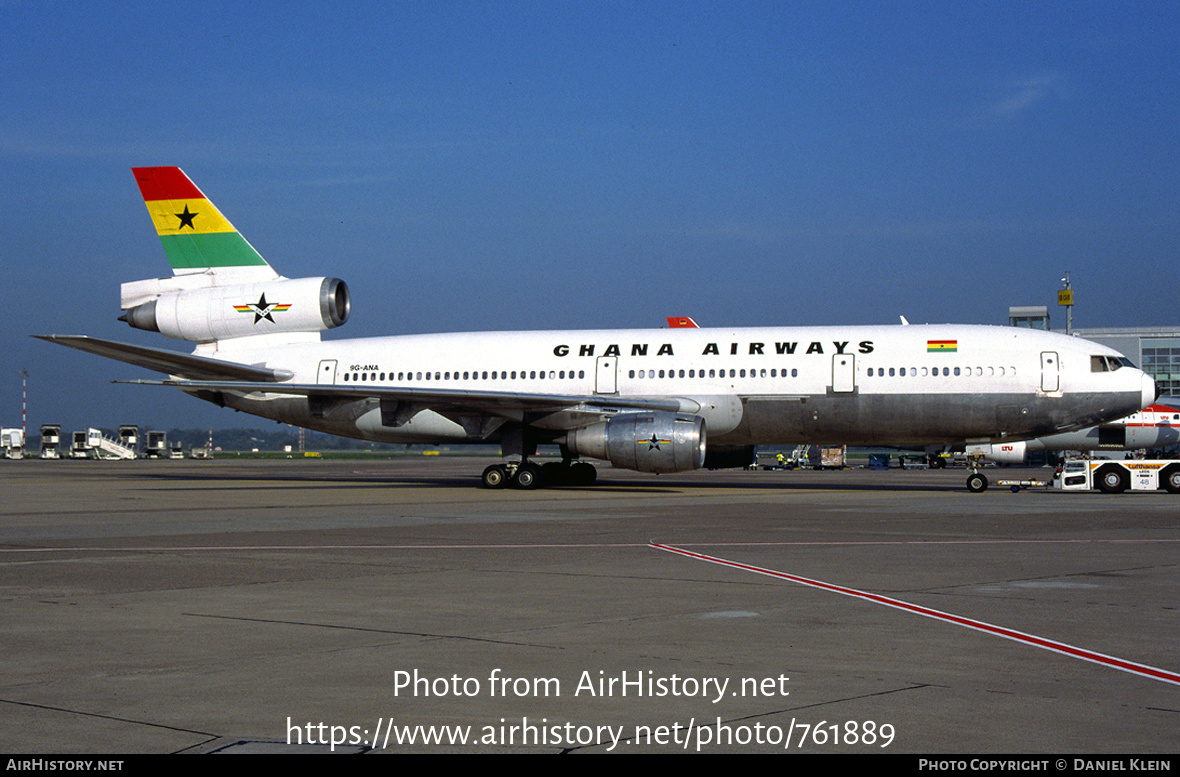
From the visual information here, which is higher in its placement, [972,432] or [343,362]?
[343,362]

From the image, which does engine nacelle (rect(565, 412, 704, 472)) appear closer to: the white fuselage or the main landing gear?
the white fuselage

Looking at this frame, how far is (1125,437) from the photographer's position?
40.8 metres

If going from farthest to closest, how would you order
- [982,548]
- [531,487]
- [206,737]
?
[531,487] < [982,548] < [206,737]

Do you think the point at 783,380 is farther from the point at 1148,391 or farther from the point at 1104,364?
the point at 1148,391

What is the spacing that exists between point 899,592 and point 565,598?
9.03 feet

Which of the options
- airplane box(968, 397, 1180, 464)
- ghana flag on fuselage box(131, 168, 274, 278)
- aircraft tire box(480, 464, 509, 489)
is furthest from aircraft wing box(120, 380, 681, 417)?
airplane box(968, 397, 1180, 464)

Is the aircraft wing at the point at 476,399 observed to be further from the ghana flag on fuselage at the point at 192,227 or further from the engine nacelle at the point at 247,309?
the ghana flag on fuselage at the point at 192,227

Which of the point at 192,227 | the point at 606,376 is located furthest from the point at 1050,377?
the point at 192,227

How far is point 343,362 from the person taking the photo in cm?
2986

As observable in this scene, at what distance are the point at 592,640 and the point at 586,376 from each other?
2093 centimetres
